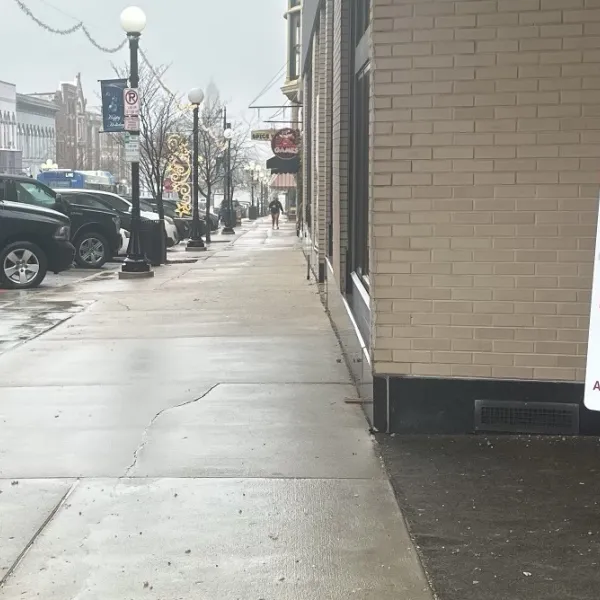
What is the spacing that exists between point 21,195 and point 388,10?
489 inches

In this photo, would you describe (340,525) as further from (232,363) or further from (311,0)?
(311,0)

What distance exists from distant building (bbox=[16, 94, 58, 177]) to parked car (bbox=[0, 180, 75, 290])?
78.5 meters

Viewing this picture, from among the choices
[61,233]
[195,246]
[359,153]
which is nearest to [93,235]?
[61,233]

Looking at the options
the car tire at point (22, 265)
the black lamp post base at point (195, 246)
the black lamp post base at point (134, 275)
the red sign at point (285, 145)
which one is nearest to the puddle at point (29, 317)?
the car tire at point (22, 265)

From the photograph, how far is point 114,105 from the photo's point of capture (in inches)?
662

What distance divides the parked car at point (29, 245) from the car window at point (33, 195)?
223cm

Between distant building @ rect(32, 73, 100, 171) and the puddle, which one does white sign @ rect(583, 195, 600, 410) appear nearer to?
the puddle

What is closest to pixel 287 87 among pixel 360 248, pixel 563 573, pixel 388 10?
pixel 360 248

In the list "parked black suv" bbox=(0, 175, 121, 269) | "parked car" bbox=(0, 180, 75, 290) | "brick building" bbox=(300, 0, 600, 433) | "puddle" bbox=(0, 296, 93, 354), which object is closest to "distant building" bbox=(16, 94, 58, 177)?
"parked black suv" bbox=(0, 175, 121, 269)

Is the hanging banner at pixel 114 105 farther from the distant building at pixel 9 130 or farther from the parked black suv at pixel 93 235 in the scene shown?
the distant building at pixel 9 130

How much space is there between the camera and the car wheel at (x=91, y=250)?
18.3 meters

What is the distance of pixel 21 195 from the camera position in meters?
16.2

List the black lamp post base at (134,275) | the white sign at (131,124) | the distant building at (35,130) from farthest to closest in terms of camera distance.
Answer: the distant building at (35,130)
the white sign at (131,124)
the black lamp post base at (134,275)

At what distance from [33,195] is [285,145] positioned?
44.6 ft
